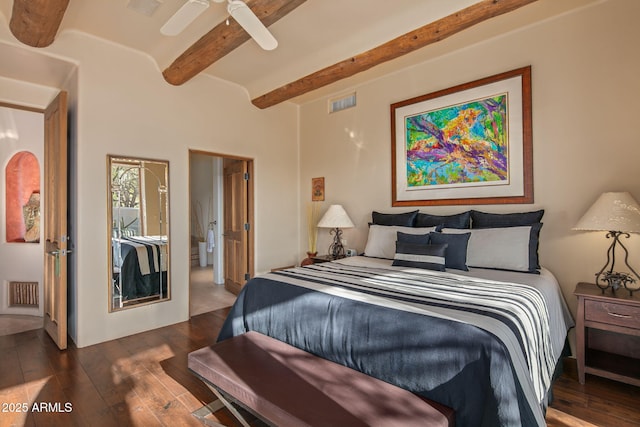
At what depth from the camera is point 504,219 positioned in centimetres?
291

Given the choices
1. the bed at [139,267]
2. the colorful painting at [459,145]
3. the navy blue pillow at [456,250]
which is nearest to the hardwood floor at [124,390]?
the bed at [139,267]

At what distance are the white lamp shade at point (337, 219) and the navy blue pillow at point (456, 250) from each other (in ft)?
4.67

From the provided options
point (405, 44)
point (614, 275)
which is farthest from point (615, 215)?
point (405, 44)

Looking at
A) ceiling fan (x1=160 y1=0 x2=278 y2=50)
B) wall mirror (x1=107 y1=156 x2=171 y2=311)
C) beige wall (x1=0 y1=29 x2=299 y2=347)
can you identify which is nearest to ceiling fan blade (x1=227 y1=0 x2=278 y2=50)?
ceiling fan (x1=160 y1=0 x2=278 y2=50)

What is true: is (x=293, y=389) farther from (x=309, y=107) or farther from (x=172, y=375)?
(x=309, y=107)

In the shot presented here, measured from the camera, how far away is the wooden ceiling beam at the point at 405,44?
2369 mm

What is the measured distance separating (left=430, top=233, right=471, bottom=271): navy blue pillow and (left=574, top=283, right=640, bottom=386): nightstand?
2.60 feet

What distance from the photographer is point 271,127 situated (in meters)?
4.72

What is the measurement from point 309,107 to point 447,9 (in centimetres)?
268

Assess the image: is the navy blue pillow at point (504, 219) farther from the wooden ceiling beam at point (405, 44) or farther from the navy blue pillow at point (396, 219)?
the wooden ceiling beam at point (405, 44)

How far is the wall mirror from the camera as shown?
3.27m

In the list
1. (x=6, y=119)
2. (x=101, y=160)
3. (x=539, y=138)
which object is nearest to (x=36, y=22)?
(x=101, y=160)

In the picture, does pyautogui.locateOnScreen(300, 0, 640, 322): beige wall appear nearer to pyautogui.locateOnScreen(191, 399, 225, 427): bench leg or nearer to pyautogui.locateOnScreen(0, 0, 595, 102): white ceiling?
pyautogui.locateOnScreen(0, 0, 595, 102): white ceiling

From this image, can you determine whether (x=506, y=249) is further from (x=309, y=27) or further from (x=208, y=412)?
(x=309, y=27)
